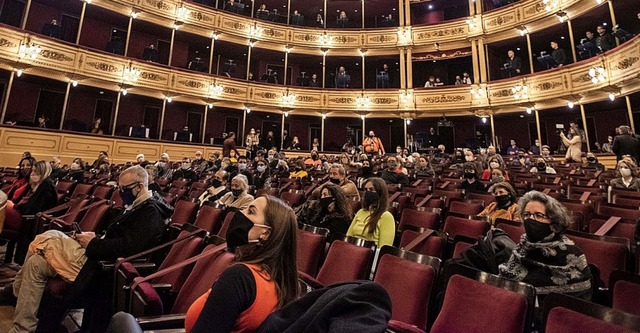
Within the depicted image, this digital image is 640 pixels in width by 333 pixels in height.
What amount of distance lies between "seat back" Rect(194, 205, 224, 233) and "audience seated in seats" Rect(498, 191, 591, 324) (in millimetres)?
2178

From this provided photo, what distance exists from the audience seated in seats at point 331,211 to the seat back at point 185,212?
1094mm

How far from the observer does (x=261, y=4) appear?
15.0 metres

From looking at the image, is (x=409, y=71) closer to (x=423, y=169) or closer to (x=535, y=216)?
(x=423, y=169)

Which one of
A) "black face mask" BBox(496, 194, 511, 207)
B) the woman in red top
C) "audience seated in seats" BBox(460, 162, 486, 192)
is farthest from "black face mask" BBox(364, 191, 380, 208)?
"audience seated in seats" BBox(460, 162, 486, 192)

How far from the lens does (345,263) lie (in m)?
1.84

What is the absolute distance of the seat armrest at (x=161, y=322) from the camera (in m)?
1.30

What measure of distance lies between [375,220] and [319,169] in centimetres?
575

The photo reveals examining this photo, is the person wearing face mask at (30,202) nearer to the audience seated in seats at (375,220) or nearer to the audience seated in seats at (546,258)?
the audience seated in seats at (375,220)

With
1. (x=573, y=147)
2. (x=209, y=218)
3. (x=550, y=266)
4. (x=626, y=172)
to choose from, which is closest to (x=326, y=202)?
(x=209, y=218)

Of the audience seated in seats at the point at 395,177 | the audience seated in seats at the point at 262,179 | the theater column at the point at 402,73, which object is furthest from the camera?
the theater column at the point at 402,73

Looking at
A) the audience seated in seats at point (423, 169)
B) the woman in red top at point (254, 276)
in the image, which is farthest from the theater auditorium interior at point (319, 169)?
the audience seated in seats at point (423, 169)

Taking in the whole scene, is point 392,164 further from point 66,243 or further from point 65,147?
point 65,147

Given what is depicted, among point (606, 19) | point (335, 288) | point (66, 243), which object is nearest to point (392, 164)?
point (66, 243)

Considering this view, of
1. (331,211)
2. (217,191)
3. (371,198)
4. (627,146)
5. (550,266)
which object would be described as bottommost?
(550,266)
